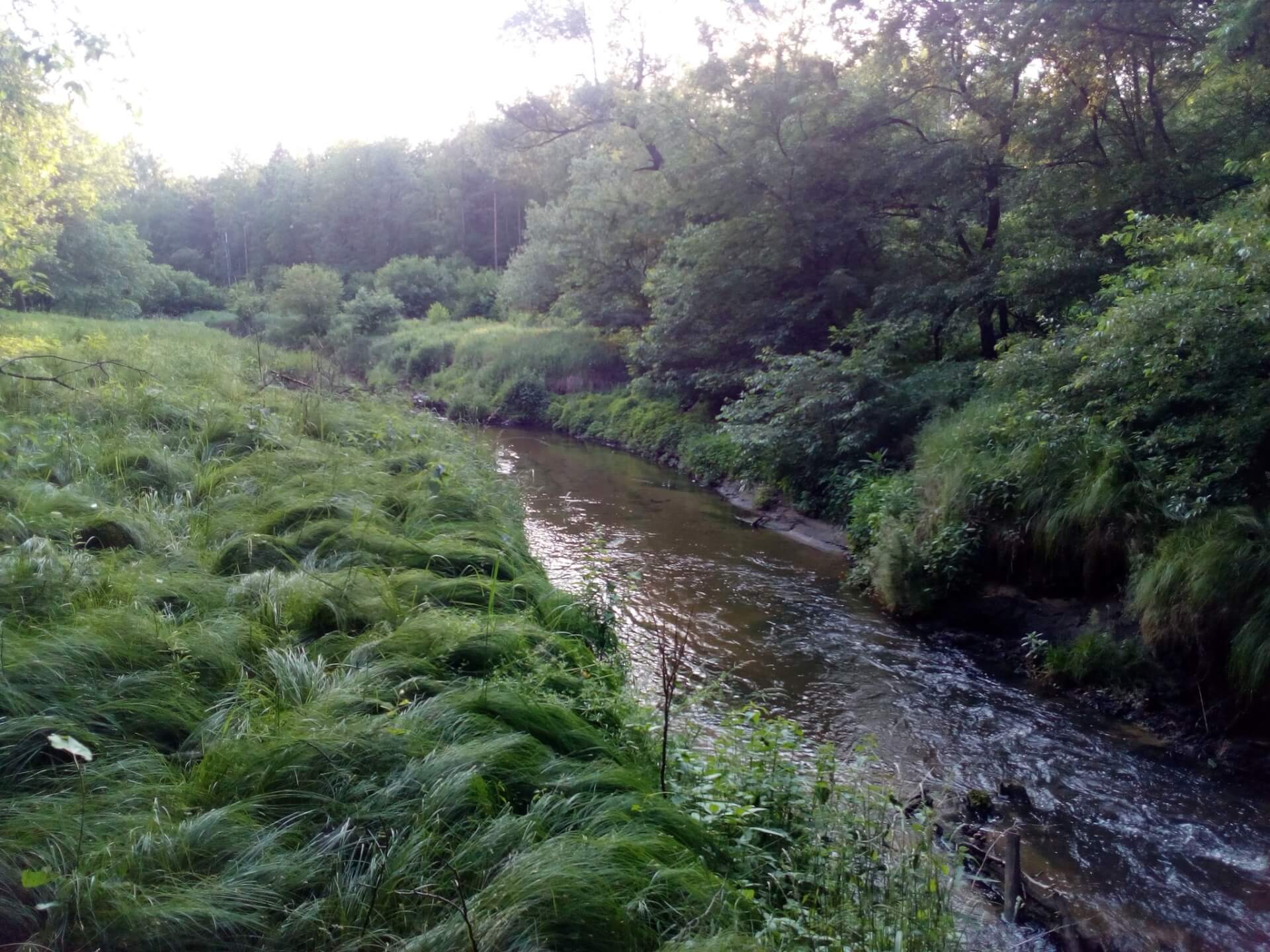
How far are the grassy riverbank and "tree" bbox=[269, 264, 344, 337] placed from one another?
1166 inches

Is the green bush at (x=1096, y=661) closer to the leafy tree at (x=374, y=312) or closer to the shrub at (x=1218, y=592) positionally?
the shrub at (x=1218, y=592)

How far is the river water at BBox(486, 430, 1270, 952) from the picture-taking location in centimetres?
458

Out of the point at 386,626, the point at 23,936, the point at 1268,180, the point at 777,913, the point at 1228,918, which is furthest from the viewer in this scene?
the point at 1268,180

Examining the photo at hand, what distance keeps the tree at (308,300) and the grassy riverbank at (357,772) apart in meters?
29.6

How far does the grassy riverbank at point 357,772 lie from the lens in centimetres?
272

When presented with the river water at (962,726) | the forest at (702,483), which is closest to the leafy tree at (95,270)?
the forest at (702,483)

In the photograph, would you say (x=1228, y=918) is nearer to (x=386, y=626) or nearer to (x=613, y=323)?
(x=386, y=626)

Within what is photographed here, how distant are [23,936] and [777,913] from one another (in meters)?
2.48

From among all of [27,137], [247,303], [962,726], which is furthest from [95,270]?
[962,726]

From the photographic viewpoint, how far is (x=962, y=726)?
6496 mm

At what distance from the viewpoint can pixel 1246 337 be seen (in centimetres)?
668

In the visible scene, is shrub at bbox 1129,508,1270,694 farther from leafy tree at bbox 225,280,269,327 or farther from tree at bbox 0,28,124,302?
leafy tree at bbox 225,280,269,327

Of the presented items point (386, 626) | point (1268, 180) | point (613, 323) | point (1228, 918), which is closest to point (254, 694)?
point (386, 626)

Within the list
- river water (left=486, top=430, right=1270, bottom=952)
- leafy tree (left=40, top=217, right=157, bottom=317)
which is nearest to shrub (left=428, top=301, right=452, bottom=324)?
leafy tree (left=40, top=217, right=157, bottom=317)
